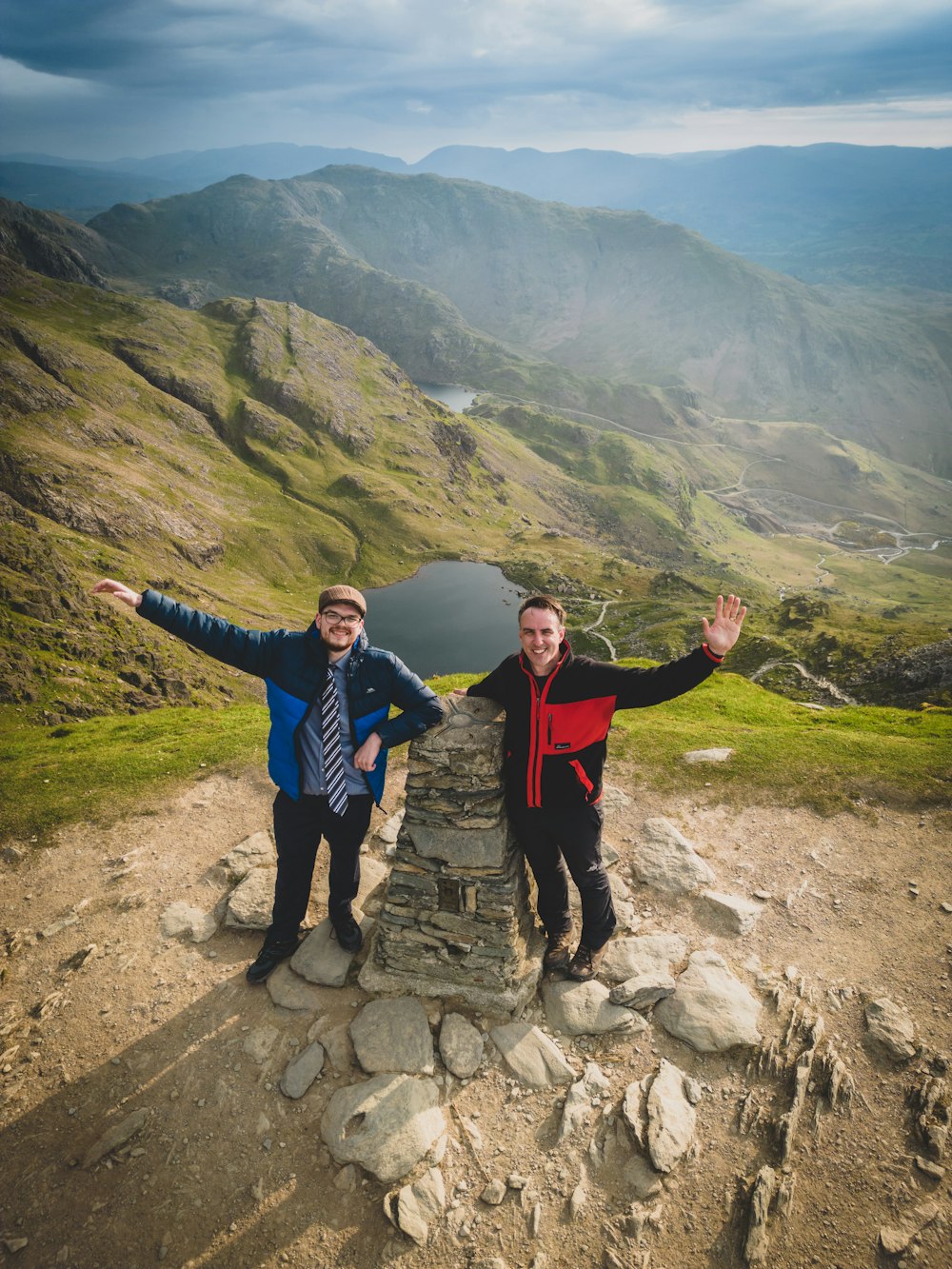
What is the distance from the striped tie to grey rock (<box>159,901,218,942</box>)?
4918mm

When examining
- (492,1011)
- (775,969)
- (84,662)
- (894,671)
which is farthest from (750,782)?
(894,671)

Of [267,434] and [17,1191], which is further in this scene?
[267,434]

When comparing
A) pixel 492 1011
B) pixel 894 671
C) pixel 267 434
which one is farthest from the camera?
pixel 267 434

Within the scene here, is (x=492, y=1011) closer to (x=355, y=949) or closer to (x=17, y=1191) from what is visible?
(x=355, y=949)

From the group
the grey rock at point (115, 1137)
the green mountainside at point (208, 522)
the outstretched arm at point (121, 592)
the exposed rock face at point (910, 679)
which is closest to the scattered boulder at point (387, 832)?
the grey rock at point (115, 1137)

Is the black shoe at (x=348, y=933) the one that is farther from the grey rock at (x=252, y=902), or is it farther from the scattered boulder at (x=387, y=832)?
the scattered boulder at (x=387, y=832)

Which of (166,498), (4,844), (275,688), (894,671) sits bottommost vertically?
(894,671)

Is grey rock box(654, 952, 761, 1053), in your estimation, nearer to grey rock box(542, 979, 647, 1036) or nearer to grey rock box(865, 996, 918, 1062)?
grey rock box(542, 979, 647, 1036)

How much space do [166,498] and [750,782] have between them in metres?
131

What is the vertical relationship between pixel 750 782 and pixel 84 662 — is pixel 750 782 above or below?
above

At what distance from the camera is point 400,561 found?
492ft

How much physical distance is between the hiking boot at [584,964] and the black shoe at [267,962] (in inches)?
194

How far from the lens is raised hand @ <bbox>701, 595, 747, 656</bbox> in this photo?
25.3ft

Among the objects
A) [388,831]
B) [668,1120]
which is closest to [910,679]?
[388,831]
